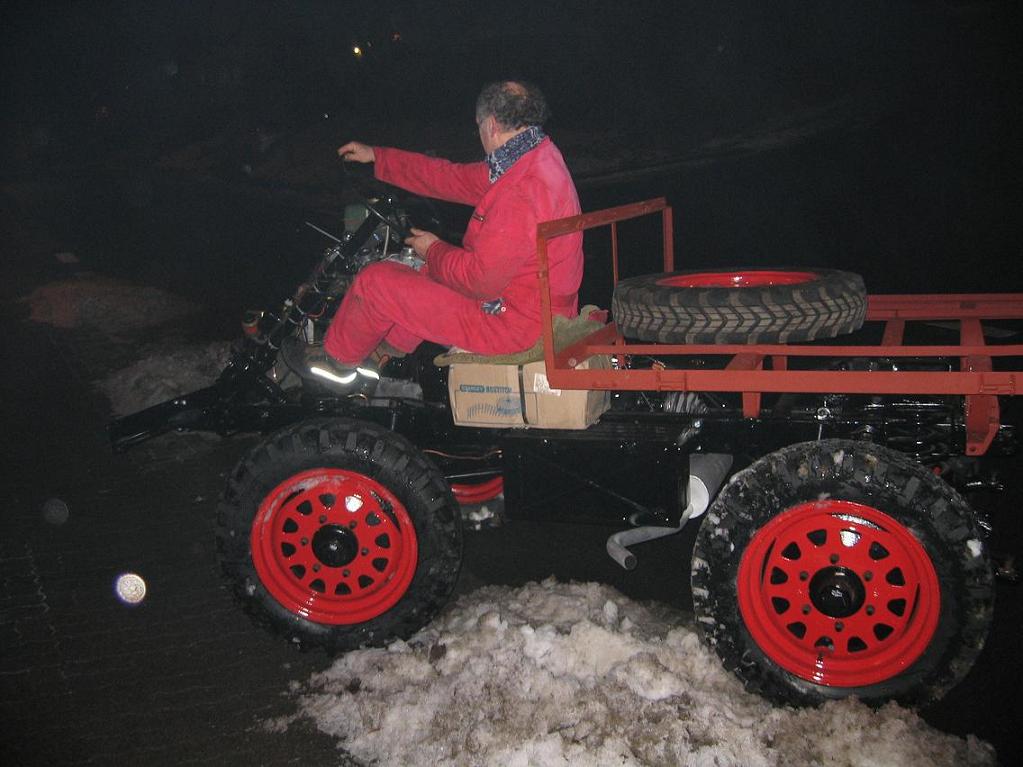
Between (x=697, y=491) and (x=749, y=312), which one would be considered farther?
(x=697, y=491)

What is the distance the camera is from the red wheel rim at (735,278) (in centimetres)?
388

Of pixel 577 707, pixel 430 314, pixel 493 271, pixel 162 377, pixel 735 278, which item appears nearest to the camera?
pixel 577 707

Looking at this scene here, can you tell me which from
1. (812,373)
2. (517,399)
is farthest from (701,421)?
(517,399)

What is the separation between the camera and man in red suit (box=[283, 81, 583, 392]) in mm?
3604

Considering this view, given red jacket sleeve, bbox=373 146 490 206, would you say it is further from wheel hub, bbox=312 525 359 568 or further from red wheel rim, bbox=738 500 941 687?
red wheel rim, bbox=738 500 941 687

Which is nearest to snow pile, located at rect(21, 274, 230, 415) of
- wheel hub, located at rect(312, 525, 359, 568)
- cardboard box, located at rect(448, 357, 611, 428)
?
wheel hub, located at rect(312, 525, 359, 568)

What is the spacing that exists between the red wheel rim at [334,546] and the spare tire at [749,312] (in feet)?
4.48

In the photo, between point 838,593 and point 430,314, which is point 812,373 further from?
point 430,314

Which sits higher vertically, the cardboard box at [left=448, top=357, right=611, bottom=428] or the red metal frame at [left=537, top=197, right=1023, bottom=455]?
the red metal frame at [left=537, top=197, right=1023, bottom=455]

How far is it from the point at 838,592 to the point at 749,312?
42.1 inches

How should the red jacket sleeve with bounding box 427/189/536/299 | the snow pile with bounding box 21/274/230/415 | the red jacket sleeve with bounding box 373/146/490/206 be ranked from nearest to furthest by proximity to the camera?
the red jacket sleeve with bounding box 427/189/536/299 < the red jacket sleeve with bounding box 373/146/490/206 < the snow pile with bounding box 21/274/230/415

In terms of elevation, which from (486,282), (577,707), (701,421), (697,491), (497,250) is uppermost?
(497,250)

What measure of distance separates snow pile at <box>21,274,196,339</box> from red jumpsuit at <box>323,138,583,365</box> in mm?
7496

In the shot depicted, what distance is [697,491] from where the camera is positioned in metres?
3.85
